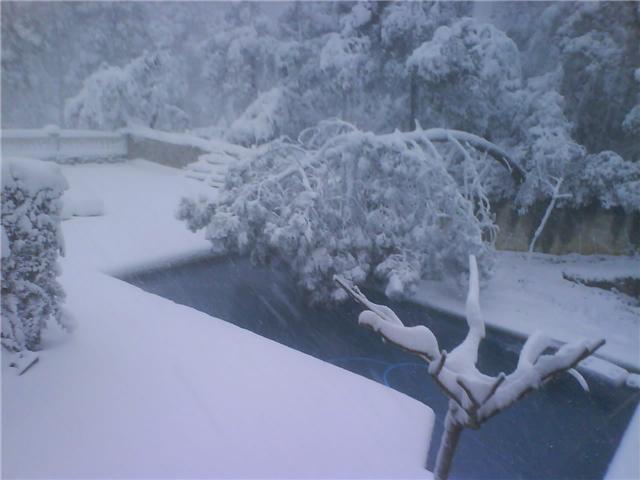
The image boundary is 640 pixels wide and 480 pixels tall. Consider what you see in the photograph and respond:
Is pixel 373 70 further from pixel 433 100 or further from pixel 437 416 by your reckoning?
pixel 437 416

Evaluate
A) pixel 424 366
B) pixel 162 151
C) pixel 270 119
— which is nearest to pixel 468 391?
pixel 424 366

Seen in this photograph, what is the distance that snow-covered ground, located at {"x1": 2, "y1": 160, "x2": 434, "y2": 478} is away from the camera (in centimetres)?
289

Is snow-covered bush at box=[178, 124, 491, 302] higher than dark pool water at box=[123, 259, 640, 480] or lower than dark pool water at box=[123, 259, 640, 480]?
higher

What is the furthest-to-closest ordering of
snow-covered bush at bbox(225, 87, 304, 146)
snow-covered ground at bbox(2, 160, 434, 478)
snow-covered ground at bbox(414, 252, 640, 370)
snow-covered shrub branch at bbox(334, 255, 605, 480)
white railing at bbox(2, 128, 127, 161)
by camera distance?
snow-covered bush at bbox(225, 87, 304, 146)
white railing at bbox(2, 128, 127, 161)
snow-covered ground at bbox(414, 252, 640, 370)
snow-covered ground at bbox(2, 160, 434, 478)
snow-covered shrub branch at bbox(334, 255, 605, 480)

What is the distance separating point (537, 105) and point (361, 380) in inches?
337

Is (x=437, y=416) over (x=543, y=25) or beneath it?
beneath

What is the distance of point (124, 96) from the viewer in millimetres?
14047

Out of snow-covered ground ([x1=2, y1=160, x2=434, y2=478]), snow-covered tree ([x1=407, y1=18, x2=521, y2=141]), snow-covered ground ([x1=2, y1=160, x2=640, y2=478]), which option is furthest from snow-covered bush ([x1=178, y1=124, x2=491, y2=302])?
snow-covered tree ([x1=407, y1=18, x2=521, y2=141])

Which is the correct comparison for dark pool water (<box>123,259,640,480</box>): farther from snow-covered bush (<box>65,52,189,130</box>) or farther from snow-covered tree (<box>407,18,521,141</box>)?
snow-covered bush (<box>65,52,189,130</box>)

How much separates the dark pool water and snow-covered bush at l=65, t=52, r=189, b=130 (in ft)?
27.0

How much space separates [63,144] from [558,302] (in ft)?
42.3

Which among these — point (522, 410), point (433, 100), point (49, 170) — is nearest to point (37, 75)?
point (433, 100)

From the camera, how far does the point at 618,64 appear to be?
389 inches

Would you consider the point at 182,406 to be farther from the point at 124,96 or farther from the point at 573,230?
the point at 124,96
